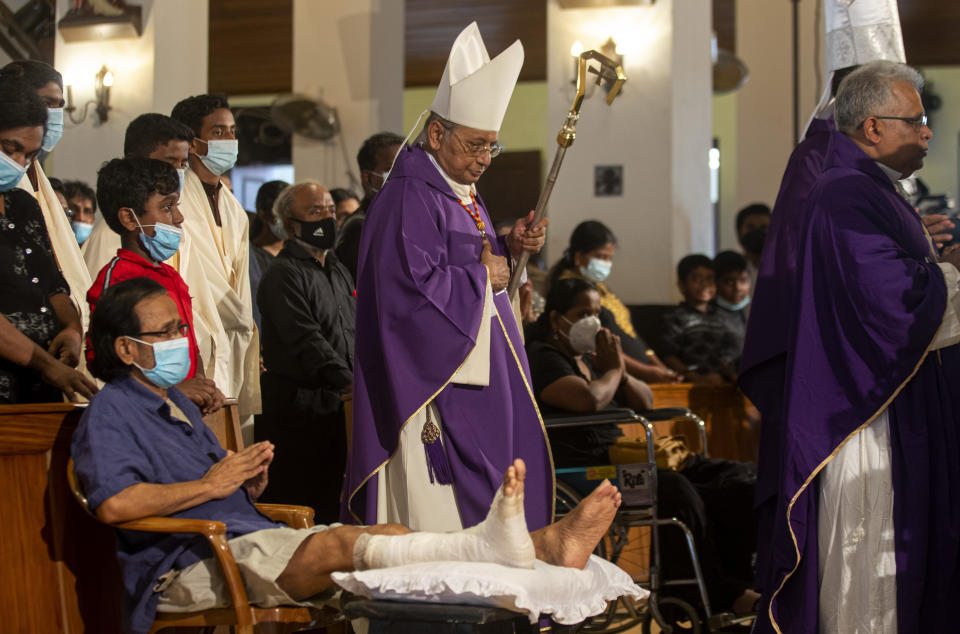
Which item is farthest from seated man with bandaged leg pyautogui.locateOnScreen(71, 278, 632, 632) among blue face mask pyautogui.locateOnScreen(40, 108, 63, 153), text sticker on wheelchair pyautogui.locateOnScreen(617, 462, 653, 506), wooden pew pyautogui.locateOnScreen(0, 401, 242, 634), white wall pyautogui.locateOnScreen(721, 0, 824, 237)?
white wall pyautogui.locateOnScreen(721, 0, 824, 237)

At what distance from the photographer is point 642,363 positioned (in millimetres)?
5715

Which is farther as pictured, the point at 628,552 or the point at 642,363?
the point at 642,363

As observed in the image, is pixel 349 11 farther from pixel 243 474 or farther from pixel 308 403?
pixel 243 474

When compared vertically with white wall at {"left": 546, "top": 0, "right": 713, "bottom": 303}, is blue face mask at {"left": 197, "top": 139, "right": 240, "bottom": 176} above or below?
below

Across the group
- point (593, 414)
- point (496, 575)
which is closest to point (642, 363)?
point (593, 414)

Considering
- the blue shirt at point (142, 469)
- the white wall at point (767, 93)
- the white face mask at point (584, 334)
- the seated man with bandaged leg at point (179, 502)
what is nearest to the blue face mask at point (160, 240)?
the seated man with bandaged leg at point (179, 502)

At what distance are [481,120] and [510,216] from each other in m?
10.4

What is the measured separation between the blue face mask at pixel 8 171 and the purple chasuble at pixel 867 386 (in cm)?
223

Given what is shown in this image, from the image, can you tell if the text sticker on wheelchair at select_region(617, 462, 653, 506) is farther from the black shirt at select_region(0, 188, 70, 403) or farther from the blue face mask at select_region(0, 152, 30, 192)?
the blue face mask at select_region(0, 152, 30, 192)

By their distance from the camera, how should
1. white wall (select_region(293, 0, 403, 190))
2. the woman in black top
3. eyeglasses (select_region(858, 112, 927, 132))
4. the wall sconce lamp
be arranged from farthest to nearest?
white wall (select_region(293, 0, 403, 190)) < the wall sconce lamp < eyeglasses (select_region(858, 112, 927, 132)) < the woman in black top

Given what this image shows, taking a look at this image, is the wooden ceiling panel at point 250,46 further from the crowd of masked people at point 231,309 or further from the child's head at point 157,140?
the child's head at point 157,140

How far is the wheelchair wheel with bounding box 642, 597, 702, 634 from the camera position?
411 centimetres

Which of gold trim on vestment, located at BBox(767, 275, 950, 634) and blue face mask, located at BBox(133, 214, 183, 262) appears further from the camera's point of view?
blue face mask, located at BBox(133, 214, 183, 262)

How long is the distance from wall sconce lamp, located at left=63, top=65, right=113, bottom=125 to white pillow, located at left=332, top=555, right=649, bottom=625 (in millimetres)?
3688
